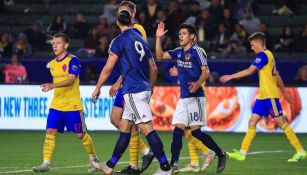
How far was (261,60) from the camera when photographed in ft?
49.8

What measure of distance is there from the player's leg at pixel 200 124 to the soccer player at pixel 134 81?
141 centimetres

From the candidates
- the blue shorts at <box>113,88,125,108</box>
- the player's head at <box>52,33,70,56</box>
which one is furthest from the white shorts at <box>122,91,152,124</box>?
the player's head at <box>52,33,70,56</box>

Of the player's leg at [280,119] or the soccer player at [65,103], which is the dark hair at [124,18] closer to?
the soccer player at [65,103]

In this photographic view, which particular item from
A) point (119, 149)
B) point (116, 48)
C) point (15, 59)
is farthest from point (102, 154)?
point (15, 59)

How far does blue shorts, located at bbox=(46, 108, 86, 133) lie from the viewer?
44.9 ft

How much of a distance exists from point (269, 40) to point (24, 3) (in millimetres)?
8637

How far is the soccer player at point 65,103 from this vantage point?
Answer: 1365 cm

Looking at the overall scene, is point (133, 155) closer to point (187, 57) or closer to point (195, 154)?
point (195, 154)

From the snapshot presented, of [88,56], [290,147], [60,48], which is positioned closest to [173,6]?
[88,56]

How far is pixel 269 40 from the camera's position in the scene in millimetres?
25406

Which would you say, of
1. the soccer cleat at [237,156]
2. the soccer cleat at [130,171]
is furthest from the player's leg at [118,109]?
the soccer cleat at [237,156]

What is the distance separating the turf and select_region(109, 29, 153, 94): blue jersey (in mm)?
1677

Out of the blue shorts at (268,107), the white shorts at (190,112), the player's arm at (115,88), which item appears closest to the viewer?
the player's arm at (115,88)

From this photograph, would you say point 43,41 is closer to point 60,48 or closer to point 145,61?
point 60,48
